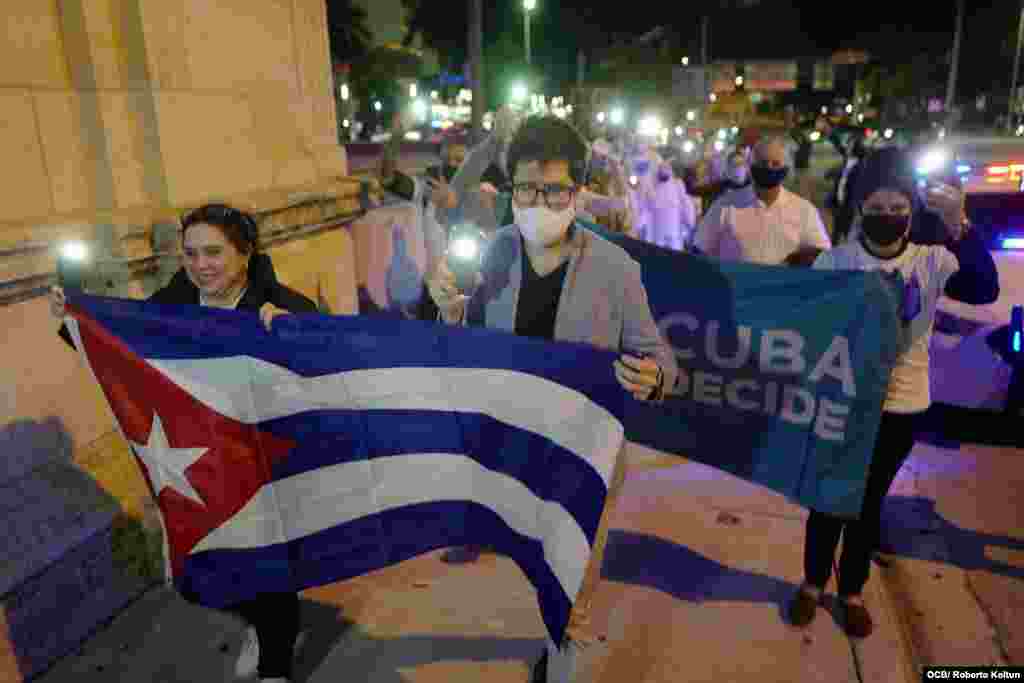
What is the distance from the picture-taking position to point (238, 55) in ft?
16.6

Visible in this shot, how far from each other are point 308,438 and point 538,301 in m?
0.92

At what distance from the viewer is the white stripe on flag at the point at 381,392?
2.63m

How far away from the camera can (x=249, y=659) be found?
322 cm

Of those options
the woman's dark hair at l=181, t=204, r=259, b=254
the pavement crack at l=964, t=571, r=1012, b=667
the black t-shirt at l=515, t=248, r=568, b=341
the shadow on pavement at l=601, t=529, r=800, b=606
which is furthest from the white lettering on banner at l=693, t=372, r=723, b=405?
the woman's dark hair at l=181, t=204, r=259, b=254

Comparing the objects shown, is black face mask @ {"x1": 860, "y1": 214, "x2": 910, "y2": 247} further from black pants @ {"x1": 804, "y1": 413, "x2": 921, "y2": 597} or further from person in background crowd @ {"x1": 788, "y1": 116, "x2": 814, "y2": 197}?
person in background crowd @ {"x1": 788, "y1": 116, "x2": 814, "y2": 197}

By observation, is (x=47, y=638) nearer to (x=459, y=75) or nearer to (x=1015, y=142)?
(x=1015, y=142)

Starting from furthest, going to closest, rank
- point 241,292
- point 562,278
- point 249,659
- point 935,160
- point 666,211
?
1. point 666,211
2. point 935,160
3. point 249,659
4. point 241,292
5. point 562,278

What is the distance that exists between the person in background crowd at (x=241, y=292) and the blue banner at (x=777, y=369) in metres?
1.71

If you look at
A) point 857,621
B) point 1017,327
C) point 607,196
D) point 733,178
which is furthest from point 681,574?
point 733,178

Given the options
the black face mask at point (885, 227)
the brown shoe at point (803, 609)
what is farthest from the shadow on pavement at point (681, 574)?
the black face mask at point (885, 227)

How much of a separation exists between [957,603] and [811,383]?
129 cm

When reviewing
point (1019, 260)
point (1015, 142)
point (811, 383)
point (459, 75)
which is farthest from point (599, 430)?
point (459, 75)

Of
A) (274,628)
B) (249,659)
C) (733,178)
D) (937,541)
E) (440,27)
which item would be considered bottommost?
(937,541)

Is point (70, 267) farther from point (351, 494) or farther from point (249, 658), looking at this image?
point (249, 658)
